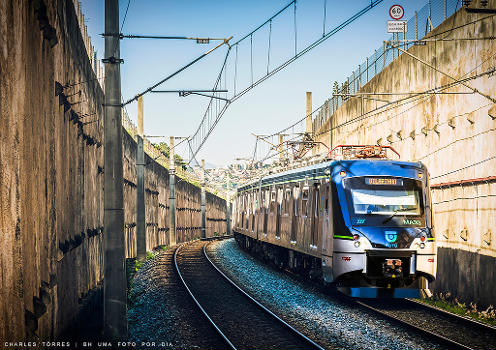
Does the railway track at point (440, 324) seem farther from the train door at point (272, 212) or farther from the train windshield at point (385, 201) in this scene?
the train door at point (272, 212)

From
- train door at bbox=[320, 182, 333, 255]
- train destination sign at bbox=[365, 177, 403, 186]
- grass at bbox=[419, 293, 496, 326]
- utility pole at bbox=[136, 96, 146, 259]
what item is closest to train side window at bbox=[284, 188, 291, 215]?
train door at bbox=[320, 182, 333, 255]

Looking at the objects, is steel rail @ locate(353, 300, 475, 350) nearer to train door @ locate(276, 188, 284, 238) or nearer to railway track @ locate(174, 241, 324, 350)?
railway track @ locate(174, 241, 324, 350)

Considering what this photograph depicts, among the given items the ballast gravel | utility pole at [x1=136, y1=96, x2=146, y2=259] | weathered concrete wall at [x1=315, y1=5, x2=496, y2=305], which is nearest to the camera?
the ballast gravel

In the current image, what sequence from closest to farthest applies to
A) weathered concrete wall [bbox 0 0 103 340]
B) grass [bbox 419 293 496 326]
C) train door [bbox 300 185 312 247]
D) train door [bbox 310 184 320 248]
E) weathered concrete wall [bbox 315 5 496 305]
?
weathered concrete wall [bbox 0 0 103 340]
grass [bbox 419 293 496 326]
weathered concrete wall [bbox 315 5 496 305]
train door [bbox 310 184 320 248]
train door [bbox 300 185 312 247]

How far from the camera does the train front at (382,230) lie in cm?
1409

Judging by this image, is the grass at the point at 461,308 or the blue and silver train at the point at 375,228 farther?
the blue and silver train at the point at 375,228

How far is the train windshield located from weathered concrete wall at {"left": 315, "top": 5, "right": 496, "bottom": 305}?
166cm

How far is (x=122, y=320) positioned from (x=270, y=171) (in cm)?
1429

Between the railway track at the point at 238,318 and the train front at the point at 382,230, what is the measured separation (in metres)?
2.23

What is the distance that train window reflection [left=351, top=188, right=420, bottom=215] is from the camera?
14445mm

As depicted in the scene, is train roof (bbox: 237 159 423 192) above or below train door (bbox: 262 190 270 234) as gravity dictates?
above

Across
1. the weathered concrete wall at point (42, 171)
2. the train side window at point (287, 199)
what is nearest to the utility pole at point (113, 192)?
the weathered concrete wall at point (42, 171)

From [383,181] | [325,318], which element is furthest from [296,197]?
[325,318]

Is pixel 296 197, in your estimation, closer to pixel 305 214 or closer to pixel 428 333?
pixel 305 214
